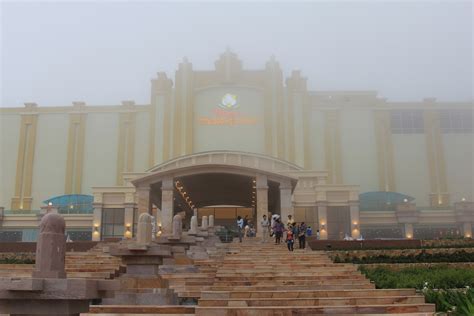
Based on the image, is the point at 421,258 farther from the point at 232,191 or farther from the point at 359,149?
the point at 359,149

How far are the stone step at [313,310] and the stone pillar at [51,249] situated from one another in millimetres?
4076

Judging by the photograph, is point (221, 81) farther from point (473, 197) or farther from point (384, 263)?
point (384, 263)

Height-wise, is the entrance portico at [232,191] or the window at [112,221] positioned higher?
the entrance portico at [232,191]

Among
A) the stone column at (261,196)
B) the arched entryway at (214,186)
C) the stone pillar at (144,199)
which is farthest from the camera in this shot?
the stone pillar at (144,199)

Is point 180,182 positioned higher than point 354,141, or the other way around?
point 354,141

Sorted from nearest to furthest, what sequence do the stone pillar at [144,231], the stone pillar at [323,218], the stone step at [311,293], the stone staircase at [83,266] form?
the stone step at [311,293], the stone pillar at [144,231], the stone staircase at [83,266], the stone pillar at [323,218]

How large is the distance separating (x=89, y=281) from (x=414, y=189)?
60234mm

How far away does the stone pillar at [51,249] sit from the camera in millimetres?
6305

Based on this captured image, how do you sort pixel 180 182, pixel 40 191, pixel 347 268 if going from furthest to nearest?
pixel 40 191, pixel 180 182, pixel 347 268

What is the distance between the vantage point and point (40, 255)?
6.36 m

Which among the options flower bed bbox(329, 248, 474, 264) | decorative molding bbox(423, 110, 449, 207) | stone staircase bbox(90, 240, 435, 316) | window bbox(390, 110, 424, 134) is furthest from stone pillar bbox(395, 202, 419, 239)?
stone staircase bbox(90, 240, 435, 316)

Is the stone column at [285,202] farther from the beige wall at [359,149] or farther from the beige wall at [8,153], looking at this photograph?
the beige wall at [8,153]

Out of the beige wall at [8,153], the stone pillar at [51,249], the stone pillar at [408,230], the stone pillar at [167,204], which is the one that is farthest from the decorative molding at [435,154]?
the stone pillar at [51,249]

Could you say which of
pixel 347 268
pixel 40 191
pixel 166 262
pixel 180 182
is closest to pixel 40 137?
pixel 40 191
